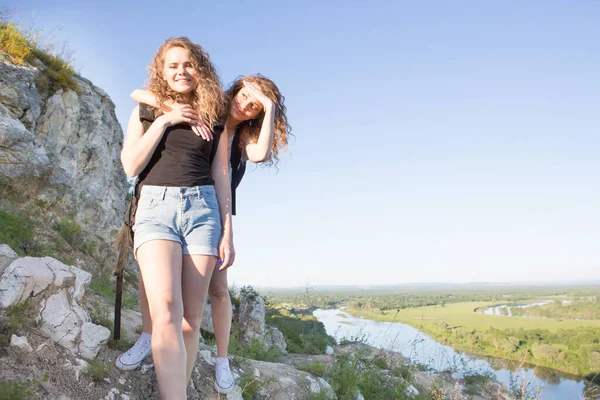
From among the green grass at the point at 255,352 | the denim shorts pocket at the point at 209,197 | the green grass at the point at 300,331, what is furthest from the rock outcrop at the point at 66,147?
the denim shorts pocket at the point at 209,197

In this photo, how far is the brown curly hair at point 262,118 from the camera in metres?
3.05

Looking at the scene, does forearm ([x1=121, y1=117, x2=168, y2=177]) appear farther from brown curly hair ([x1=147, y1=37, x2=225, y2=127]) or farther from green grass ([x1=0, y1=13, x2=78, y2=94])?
green grass ([x1=0, y1=13, x2=78, y2=94])

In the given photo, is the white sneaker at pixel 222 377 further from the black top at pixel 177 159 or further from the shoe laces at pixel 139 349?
the black top at pixel 177 159

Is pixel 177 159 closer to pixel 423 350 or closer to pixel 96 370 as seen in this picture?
pixel 96 370

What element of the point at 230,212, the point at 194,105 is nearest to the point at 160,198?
the point at 230,212

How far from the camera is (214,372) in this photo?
364 cm

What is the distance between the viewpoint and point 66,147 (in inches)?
360

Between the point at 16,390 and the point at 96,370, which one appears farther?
the point at 96,370

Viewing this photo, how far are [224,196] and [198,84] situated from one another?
2.58 feet

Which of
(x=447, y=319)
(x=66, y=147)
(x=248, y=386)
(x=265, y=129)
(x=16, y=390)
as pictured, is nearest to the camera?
(x=16, y=390)

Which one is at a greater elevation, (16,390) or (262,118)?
(262,118)

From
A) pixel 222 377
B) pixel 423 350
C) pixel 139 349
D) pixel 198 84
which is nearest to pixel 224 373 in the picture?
pixel 222 377

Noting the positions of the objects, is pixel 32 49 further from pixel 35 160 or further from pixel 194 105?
pixel 194 105

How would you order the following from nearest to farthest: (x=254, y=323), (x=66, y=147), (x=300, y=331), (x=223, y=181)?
1. (x=223, y=181)
2. (x=254, y=323)
3. (x=66, y=147)
4. (x=300, y=331)
